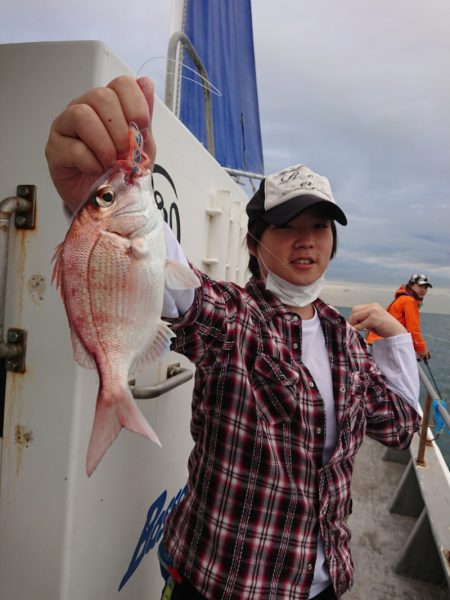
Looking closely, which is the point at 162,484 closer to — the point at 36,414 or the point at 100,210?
the point at 36,414

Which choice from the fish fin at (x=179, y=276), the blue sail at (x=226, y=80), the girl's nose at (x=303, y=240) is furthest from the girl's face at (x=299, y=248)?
the blue sail at (x=226, y=80)

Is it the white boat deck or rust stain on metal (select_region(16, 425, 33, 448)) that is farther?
the white boat deck

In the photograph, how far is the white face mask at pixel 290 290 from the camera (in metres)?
1.56

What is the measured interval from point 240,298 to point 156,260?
490 mm

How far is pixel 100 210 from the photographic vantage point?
0.93m

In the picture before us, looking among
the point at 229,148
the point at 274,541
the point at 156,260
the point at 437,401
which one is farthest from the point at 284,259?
the point at 229,148

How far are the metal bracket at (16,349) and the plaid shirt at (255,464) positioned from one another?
538mm

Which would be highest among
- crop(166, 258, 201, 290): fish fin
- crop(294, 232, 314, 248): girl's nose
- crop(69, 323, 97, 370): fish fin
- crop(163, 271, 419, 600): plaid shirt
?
crop(294, 232, 314, 248): girl's nose

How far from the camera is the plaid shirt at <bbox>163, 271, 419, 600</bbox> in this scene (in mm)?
1296

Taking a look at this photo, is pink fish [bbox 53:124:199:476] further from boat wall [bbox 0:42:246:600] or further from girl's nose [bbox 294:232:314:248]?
girl's nose [bbox 294:232:314:248]

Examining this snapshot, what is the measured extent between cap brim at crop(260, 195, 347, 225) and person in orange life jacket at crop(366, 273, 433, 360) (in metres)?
6.54

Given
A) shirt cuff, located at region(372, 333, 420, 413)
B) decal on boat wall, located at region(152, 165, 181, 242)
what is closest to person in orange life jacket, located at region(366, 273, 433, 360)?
shirt cuff, located at region(372, 333, 420, 413)

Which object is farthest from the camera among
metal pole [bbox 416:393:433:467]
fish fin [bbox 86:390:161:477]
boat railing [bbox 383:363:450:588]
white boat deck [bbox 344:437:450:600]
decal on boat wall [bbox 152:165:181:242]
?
metal pole [bbox 416:393:433:467]

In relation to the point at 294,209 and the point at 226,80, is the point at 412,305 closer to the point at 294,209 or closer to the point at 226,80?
the point at 226,80
